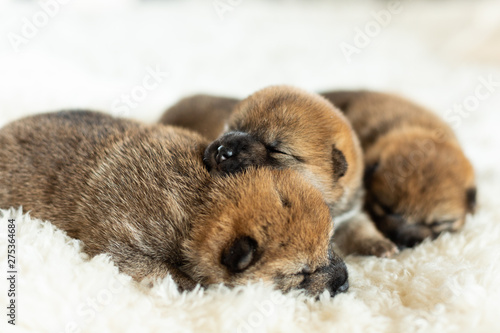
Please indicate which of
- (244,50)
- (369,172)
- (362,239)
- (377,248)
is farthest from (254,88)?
(377,248)

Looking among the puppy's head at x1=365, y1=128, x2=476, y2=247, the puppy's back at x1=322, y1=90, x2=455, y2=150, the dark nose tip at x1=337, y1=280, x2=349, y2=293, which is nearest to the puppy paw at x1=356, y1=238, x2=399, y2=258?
the puppy's head at x1=365, y1=128, x2=476, y2=247

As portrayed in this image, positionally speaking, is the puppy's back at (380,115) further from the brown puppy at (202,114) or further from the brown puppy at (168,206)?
the brown puppy at (168,206)

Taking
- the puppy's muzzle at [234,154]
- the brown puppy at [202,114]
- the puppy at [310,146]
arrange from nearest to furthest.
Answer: the puppy's muzzle at [234,154] < the puppy at [310,146] < the brown puppy at [202,114]

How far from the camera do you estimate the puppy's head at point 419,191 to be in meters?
2.35

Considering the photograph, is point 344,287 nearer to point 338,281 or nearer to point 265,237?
point 338,281

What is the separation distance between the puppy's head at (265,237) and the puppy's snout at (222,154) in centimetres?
14

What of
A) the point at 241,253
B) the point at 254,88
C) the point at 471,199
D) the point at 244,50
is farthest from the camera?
the point at 244,50

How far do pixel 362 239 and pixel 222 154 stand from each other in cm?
97

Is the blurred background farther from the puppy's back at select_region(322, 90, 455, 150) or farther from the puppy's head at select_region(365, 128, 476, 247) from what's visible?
the puppy's head at select_region(365, 128, 476, 247)

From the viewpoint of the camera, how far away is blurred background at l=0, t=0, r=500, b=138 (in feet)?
12.3

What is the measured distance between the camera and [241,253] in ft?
4.86

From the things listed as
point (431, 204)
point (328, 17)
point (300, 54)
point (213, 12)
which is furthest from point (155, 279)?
point (328, 17)

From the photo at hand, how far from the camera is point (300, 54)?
16.4 feet

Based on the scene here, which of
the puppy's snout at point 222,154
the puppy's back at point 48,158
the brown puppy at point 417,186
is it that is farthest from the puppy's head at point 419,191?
the puppy's back at point 48,158
